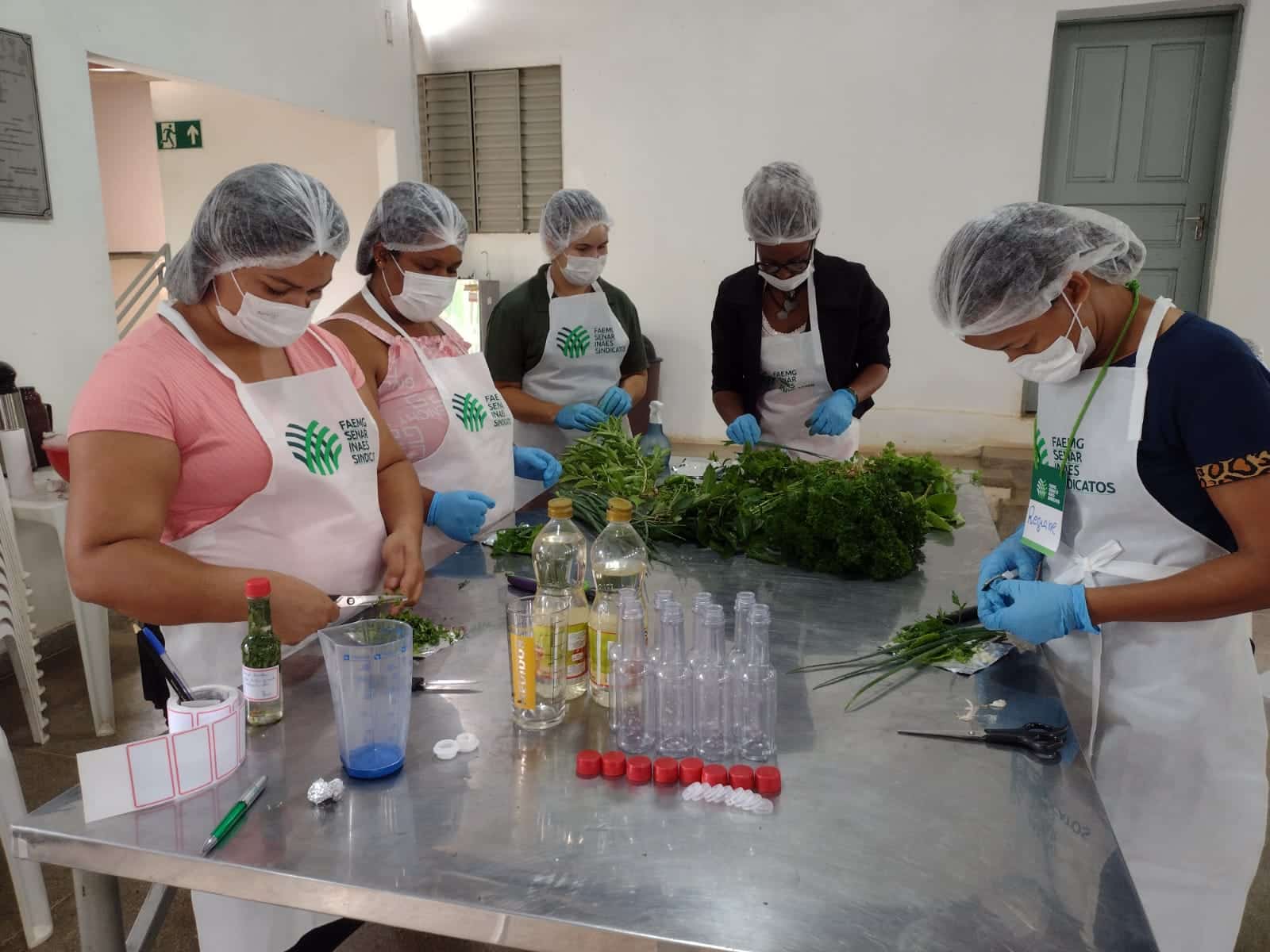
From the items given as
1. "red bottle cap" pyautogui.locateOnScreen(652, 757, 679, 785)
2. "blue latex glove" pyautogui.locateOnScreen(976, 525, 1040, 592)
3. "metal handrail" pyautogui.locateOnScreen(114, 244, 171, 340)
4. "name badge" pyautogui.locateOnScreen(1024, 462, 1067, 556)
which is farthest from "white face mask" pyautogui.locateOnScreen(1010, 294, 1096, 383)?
"metal handrail" pyautogui.locateOnScreen(114, 244, 171, 340)

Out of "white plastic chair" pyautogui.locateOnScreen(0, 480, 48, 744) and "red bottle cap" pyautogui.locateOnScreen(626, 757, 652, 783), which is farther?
"white plastic chair" pyautogui.locateOnScreen(0, 480, 48, 744)

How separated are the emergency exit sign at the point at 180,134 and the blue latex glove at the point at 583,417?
19.8 ft

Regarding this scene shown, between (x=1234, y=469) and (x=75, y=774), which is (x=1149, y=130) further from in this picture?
(x=75, y=774)

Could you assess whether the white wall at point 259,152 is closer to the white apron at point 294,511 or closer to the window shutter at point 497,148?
the window shutter at point 497,148

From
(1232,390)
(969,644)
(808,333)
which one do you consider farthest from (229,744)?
(808,333)

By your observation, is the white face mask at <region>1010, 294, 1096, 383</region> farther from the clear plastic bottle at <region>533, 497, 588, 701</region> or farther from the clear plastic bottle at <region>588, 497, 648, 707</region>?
the clear plastic bottle at <region>533, 497, 588, 701</region>

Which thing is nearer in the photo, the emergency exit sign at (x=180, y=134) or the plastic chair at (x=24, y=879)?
the plastic chair at (x=24, y=879)

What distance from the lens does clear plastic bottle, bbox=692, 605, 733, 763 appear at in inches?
53.9

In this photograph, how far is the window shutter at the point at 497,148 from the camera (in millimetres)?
7070

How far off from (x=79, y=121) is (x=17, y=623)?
7.67ft

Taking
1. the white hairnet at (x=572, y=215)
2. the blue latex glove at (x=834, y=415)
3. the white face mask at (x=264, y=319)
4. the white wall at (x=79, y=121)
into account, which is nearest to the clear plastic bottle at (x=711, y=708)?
the white face mask at (x=264, y=319)

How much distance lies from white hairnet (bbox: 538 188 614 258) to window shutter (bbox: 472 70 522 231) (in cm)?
383

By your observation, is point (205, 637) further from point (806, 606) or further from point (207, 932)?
point (806, 606)

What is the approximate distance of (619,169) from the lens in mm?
6848
